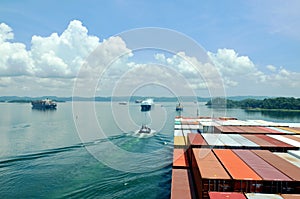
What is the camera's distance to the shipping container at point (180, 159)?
14.5 meters

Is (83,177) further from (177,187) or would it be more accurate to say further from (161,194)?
(177,187)

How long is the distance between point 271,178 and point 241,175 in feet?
3.37

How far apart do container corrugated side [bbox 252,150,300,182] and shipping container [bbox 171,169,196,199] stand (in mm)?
3922

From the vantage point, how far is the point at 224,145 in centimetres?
1418

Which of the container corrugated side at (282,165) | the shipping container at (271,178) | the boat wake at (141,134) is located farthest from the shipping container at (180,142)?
the boat wake at (141,134)

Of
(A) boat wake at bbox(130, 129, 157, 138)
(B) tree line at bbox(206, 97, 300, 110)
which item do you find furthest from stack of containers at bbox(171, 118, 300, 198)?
(B) tree line at bbox(206, 97, 300, 110)

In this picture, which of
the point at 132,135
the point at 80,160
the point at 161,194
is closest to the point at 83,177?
the point at 80,160

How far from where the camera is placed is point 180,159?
15.7 m

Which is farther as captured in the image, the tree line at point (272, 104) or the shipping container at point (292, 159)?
the tree line at point (272, 104)

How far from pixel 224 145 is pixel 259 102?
272 feet

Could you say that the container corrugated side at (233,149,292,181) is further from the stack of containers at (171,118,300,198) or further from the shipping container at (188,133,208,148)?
the shipping container at (188,133,208,148)

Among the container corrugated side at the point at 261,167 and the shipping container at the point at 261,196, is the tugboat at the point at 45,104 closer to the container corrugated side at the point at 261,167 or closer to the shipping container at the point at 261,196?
the container corrugated side at the point at 261,167

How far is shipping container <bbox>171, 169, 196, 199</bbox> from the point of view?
35.3 ft

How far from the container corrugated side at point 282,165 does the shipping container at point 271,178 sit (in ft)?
0.73
